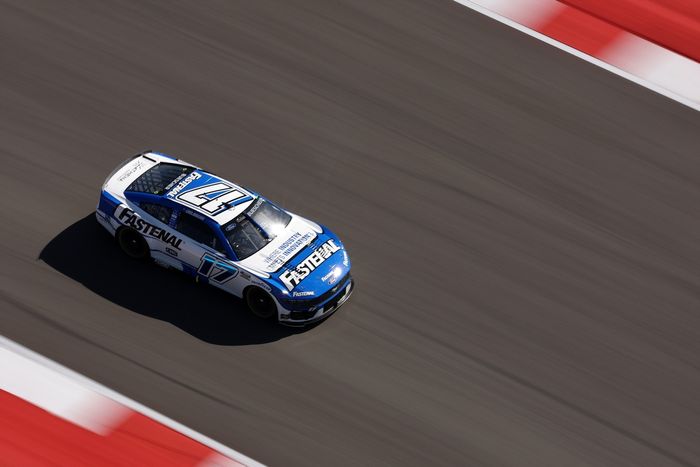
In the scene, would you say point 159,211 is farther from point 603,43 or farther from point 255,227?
point 603,43

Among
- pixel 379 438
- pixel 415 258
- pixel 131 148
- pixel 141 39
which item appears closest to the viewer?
pixel 379 438

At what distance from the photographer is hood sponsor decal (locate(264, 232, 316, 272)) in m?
13.3

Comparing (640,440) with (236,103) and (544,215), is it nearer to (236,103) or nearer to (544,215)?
(544,215)

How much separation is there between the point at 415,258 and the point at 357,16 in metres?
5.18

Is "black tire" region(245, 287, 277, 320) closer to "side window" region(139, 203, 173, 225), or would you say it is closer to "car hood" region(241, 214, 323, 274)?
"car hood" region(241, 214, 323, 274)

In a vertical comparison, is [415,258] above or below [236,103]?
below

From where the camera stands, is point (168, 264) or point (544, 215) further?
point (544, 215)

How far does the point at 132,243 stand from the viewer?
13.9 metres

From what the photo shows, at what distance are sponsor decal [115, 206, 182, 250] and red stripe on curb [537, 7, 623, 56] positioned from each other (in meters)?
7.72

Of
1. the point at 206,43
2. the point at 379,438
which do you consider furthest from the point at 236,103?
the point at 379,438

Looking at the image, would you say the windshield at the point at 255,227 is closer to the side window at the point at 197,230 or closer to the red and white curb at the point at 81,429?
the side window at the point at 197,230

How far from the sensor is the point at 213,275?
1343cm

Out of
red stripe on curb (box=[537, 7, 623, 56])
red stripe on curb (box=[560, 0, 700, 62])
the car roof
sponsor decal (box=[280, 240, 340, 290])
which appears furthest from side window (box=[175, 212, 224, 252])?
red stripe on curb (box=[560, 0, 700, 62])

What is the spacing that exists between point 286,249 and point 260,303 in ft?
2.52
